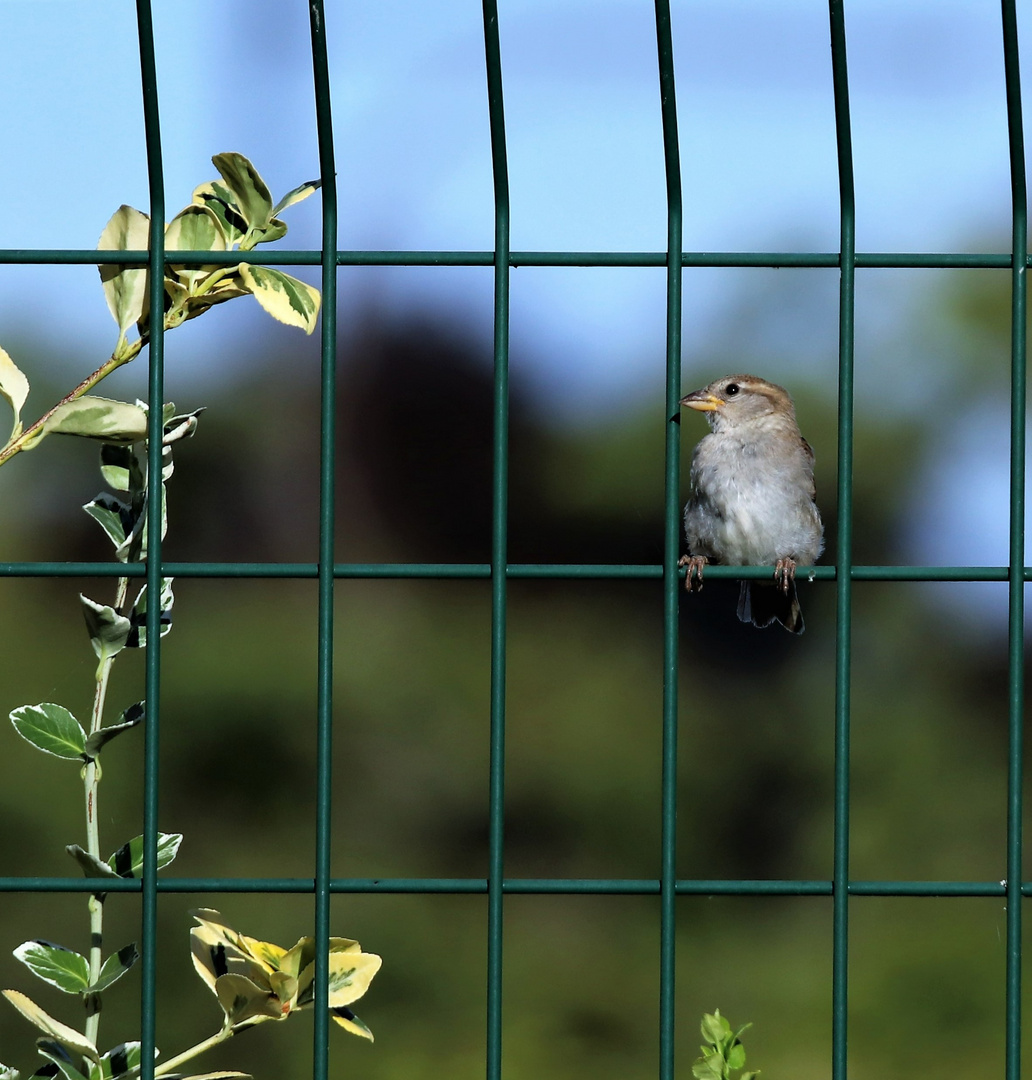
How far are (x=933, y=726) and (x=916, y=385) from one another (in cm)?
416

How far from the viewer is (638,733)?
18.0m

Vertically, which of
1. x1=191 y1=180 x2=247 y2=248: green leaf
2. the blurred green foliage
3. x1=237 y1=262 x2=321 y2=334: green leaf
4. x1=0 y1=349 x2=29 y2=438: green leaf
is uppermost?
x1=191 y1=180 x2=247 y2=248: green leaf

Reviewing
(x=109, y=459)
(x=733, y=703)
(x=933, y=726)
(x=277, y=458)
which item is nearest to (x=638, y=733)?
(x=733, y=703)

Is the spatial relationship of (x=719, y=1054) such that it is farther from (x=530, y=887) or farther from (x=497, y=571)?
(x=497, y=571)

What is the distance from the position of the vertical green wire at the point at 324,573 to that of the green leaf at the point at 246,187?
0.14 metres

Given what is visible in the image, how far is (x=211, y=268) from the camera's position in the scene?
11.8ft

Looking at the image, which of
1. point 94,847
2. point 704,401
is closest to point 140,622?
point 94,847

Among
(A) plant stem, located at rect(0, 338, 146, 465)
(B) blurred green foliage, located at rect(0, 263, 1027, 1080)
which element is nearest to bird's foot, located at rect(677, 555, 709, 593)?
(A) plant stem, located at rect(0, 338, 146, 465)

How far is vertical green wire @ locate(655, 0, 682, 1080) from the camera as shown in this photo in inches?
133

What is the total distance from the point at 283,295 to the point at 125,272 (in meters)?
0.37

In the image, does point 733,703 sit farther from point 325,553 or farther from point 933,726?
point 325,553

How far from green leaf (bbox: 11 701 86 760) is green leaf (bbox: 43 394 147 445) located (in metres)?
0.57

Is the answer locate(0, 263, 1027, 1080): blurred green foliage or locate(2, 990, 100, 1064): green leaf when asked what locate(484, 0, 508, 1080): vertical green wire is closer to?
locate(2, 990, 100, 1064): green leaf

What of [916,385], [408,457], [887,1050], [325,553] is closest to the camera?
[325,553]
